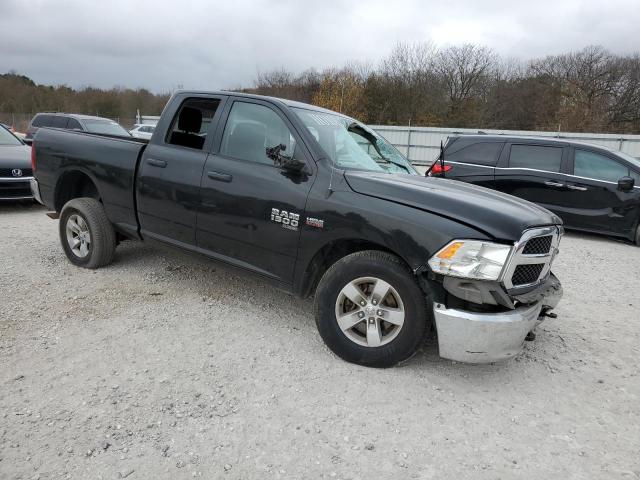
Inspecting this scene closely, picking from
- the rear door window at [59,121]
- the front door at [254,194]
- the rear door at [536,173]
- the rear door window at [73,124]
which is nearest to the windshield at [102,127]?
the rear door window at [73,124]

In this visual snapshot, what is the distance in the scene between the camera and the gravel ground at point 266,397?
7.82 ft

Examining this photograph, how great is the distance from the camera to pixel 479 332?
2855 mm

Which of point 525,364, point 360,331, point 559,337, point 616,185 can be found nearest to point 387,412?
point 360,331

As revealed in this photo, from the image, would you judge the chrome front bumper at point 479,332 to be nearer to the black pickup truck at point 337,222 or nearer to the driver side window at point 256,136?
the black pickup truck at point 337,222

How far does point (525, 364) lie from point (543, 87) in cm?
4089

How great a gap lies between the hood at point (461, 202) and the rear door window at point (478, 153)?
5.60m

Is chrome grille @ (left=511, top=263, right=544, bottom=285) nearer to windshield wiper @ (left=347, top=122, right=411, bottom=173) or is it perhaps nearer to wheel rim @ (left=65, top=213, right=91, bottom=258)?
windshield wiper @ (left=347, top=122, right=411, bottom=173)

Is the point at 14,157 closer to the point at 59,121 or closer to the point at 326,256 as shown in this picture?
the point at 59,121

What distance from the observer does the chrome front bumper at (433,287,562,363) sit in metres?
2.85

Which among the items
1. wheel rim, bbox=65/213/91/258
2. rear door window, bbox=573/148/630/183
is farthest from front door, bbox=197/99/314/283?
rear door window, bbox=573/148/630/183

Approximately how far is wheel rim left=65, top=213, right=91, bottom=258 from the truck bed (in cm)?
38

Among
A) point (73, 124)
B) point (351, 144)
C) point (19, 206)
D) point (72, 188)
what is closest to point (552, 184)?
point (351, 144)

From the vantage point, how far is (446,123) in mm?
37750

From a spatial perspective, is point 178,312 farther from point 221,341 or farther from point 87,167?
point 87,167
